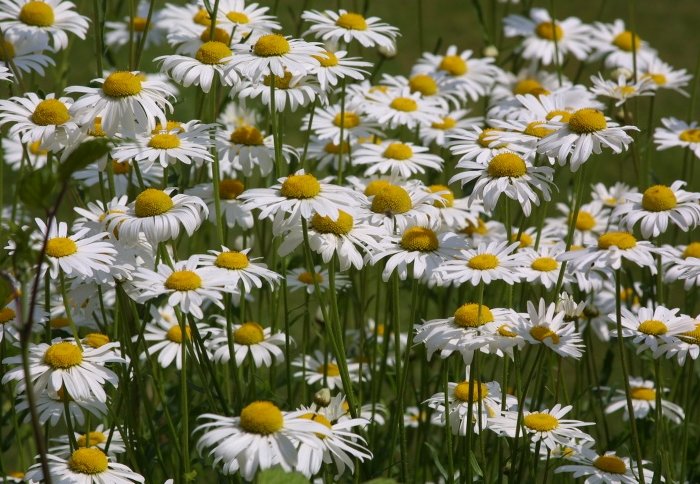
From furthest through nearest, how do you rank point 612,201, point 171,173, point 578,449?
point 612,201
point 171,173
point 578,449

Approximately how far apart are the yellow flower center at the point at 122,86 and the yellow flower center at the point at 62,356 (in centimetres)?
54

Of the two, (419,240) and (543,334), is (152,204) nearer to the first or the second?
(419,240)

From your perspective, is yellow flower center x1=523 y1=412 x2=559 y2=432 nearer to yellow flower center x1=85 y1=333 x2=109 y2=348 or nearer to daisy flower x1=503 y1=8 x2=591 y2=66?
yellow flower center x1=85 y1=333 x2=109 y2=348

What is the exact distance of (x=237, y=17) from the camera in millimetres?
2686

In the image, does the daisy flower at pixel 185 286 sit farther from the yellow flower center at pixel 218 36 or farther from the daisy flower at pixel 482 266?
the yellow flower center at pixel 218 36

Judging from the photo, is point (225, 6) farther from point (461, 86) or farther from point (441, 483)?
point (441, 483)

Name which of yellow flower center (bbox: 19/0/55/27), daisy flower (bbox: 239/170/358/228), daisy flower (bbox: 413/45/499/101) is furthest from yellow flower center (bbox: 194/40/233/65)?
daisy flower (bbox: 413/45/499/101)

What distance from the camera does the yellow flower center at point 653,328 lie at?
2.01 m

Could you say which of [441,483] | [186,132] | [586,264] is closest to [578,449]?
[586,264]

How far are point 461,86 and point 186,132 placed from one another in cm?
123

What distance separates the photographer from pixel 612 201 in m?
3.15

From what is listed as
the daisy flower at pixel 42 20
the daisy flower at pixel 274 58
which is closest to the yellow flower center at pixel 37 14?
the daisy flower at pixel 42 20

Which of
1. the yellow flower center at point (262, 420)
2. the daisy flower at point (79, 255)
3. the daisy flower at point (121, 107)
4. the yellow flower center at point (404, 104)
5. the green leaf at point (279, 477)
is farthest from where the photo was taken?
the yellow flower center at point (404, 104)

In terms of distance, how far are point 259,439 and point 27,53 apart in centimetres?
174
